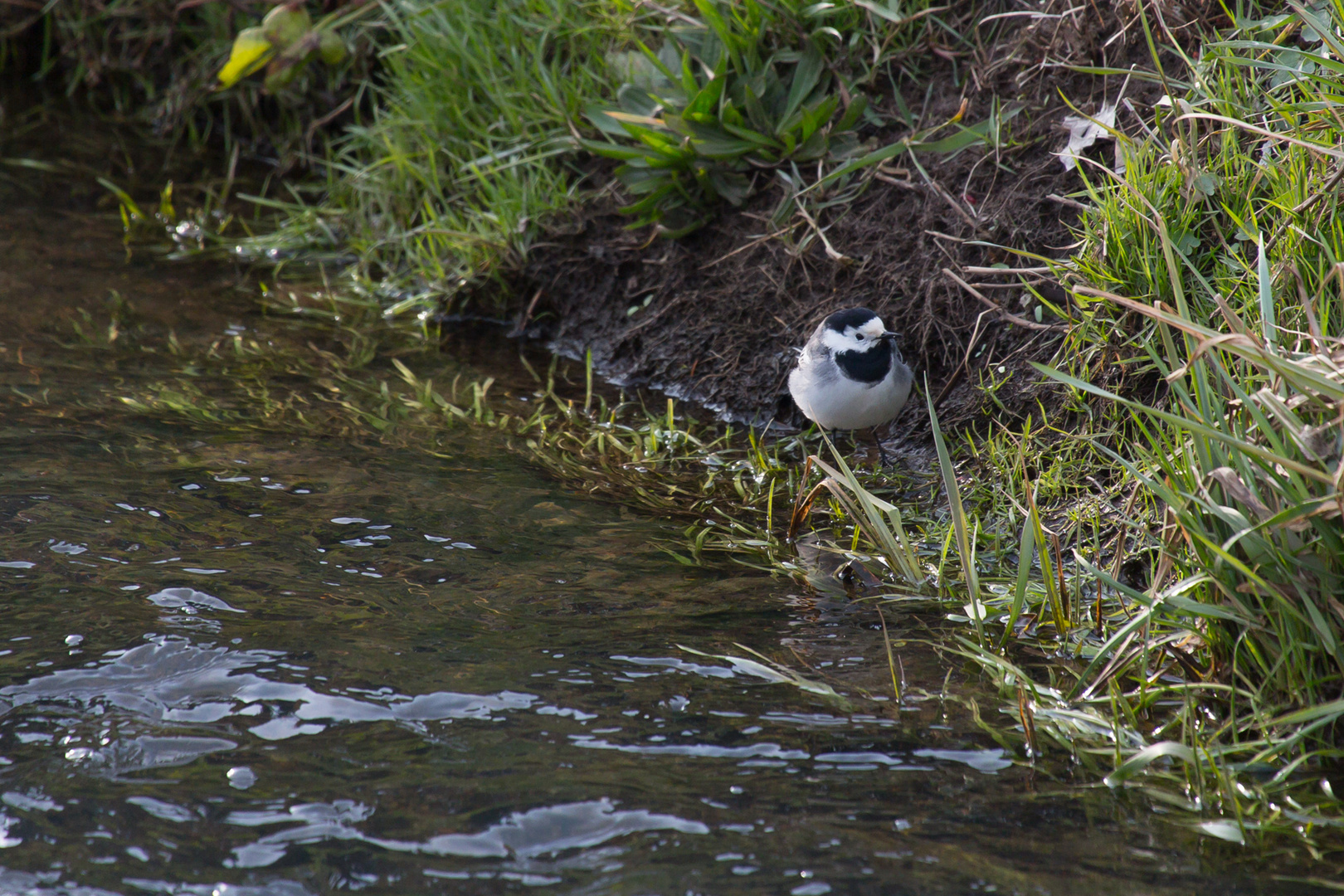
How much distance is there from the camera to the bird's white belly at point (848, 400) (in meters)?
4.39

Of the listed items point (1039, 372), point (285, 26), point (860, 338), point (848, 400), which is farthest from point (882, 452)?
point (285, 26)

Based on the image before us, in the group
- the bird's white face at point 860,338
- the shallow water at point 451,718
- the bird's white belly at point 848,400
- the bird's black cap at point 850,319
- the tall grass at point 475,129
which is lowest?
the shallow water at point 451,718

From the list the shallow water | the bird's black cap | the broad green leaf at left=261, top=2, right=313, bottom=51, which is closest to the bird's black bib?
the bird's black cap

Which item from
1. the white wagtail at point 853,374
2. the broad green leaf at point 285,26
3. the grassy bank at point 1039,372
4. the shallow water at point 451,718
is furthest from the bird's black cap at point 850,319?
the broad green leaf at point 285,26

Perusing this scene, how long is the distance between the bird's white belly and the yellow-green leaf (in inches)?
160

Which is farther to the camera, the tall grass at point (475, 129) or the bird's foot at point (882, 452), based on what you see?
the tall grass at point (475, 129)

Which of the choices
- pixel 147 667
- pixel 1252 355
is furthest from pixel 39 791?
pixel 1252 355

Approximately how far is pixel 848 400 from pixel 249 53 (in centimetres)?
441

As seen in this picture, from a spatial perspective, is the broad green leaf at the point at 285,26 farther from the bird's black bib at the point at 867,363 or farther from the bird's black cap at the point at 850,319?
the bird's black bib at the point at 867,363

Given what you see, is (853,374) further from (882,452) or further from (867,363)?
(882,452)

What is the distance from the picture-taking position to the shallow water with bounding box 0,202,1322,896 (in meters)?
2.44

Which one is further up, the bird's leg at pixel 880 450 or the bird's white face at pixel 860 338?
the bird's white face at pixel 860 338

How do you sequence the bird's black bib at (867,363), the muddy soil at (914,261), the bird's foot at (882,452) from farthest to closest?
the bird's foot at (882,452) < the muddy soil at (914,261) < the bird's black bib at (867,363)

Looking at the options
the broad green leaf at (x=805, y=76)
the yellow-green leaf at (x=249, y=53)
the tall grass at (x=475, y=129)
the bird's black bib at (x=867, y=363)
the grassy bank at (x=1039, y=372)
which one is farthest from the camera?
the yellow-green leaf at (x=249, y=53)
